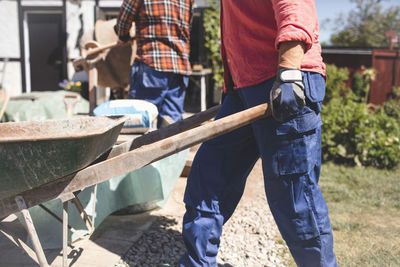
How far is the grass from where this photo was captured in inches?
95.3

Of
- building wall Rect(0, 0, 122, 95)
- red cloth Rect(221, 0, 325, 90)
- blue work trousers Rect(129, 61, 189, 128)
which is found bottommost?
blue work trousers Rect(129, 61, 189, 128)

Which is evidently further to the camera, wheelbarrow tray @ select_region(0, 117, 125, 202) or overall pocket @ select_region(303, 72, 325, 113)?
overall pocket @ select_region(303, 72, 325, 113)

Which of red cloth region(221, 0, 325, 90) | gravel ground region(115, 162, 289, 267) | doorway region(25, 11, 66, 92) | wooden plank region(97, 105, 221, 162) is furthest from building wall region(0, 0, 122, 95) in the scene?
red cloth region(221, 0, 325, 90)

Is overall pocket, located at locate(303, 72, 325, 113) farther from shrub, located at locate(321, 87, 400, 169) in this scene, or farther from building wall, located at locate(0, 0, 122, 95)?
building wall, located at locate(0, 0, 122, 95)

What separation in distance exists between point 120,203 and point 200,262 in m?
0.97

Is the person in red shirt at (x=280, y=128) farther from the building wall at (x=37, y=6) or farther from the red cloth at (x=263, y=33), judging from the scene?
the building wall at (x=37, y=6)

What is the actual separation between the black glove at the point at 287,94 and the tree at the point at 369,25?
85.2ft

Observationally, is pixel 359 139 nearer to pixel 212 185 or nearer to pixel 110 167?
pixel 212 185

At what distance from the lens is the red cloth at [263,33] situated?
4.79 feet

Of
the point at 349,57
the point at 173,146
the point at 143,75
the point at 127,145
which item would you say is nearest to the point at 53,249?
the point at 127,145

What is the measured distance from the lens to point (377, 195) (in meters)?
3.60

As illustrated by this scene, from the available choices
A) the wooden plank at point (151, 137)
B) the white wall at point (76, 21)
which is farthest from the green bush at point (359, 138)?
the white wall at point (76, 21)

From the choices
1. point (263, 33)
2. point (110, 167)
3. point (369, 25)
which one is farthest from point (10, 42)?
point (369, 25)

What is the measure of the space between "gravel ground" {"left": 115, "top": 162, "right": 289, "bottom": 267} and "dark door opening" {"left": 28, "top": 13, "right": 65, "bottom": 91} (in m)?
7.01
